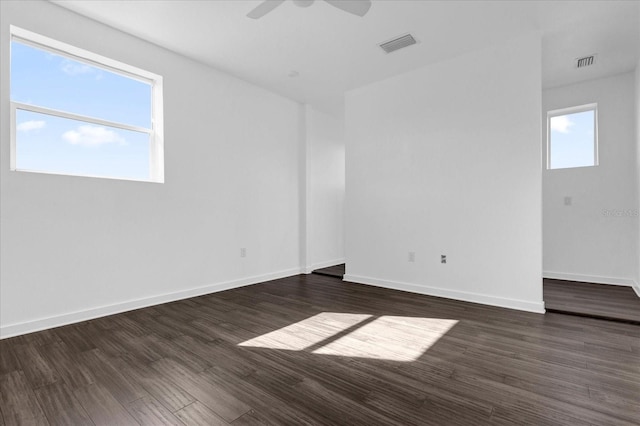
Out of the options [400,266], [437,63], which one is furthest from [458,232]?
[437,63]

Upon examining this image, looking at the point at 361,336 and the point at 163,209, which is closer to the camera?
the point at 361,336

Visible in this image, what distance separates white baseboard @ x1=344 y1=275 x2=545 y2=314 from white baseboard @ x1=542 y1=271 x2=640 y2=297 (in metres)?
1.80

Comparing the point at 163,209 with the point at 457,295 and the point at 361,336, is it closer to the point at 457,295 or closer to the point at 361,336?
the point at 361,336

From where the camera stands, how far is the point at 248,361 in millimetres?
2143

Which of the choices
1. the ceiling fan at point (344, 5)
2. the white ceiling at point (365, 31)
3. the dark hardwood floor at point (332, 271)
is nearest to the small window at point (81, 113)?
the white ceiling at point (365, 31)

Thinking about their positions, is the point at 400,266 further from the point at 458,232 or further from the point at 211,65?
the point at 211,65

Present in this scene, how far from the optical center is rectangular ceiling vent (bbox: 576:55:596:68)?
380 cm

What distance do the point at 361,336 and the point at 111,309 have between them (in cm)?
250

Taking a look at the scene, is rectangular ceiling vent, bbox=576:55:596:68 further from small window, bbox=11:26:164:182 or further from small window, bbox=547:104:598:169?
small window, bbox=11:26:164:182

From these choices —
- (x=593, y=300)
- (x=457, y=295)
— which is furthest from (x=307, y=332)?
(x=593, y=300)

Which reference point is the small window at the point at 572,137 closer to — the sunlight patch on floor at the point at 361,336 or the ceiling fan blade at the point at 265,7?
the sunlight patch on floor at the point at 361,336

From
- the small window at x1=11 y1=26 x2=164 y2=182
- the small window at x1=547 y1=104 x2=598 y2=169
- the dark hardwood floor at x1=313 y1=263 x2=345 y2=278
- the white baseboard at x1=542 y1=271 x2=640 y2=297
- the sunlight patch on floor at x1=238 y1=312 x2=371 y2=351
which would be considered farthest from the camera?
the dark hardwood floor at x1=313 y1=263 x2=345 y2=278

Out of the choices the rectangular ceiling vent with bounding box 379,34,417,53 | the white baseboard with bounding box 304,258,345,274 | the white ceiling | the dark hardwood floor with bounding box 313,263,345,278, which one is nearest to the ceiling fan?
the white ceiling

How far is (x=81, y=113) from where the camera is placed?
3113mm
